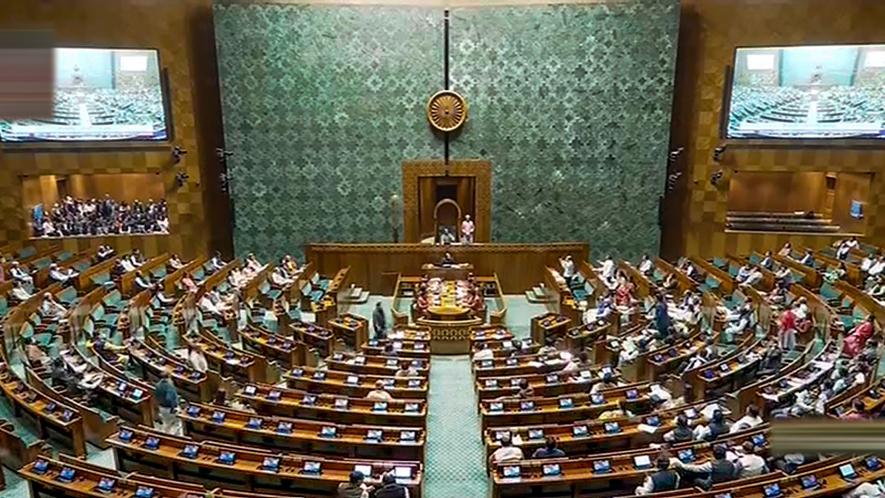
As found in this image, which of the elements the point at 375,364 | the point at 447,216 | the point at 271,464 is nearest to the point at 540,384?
the point at 375,364

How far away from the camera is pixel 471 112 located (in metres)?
20.2

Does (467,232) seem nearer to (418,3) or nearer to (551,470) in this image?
(418,3)

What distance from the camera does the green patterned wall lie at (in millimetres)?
19531

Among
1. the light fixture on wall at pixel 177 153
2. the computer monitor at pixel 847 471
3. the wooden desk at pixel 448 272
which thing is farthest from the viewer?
the light fixture on wall at pixel 177 153

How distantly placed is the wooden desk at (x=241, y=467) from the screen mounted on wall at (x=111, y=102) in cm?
1363

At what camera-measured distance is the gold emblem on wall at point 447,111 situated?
20.1m

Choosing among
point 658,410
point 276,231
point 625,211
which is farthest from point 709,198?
point 276,231

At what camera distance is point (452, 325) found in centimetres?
1427

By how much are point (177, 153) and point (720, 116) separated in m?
16.4

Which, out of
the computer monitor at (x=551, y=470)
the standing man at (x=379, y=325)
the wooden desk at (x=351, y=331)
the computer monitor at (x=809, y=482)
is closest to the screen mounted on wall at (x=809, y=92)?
the standing man at (x=379, y=325)

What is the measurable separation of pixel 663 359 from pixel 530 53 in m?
11.3

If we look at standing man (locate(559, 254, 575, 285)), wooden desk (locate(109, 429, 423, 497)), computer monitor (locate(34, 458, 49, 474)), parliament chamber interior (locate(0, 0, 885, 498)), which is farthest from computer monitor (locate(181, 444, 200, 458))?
standing man (locate(559, 254, 575, 285))

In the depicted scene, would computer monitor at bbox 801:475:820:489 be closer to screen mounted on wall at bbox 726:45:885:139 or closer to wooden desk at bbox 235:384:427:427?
wooden desk at bbox 235:384:427:427

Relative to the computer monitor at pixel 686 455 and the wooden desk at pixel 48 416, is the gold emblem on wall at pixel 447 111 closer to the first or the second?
the wooden desk at pixel 48 416
